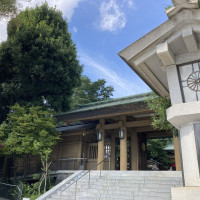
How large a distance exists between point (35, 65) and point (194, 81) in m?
11.8

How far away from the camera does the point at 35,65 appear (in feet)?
45.7

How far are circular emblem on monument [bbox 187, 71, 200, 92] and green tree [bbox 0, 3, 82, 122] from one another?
11.4 metres

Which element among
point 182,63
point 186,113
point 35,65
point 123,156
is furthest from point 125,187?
point 35,65

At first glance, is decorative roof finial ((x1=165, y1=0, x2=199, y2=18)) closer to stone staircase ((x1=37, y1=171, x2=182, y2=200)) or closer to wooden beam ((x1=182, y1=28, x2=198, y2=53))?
wooden beam ((x1=182, y1=28, x2=198, y2=53))

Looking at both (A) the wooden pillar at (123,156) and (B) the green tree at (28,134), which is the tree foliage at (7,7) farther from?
(A) the wooden pillar at (123,156)

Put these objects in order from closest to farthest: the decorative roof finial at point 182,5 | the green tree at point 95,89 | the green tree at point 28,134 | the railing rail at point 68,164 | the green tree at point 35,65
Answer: the decorative roof finial at point 182,5
the green tree at point 28,134
the railing rail at point 68,164
the green tree at point 35,65
the green tree at point 95,89

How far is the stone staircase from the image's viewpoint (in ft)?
23.6

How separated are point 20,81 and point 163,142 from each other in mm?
16591

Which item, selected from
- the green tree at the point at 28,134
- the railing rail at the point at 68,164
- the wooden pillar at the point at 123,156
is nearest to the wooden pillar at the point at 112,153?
the railing rail at the point at 68,164

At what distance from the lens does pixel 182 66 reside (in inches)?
190

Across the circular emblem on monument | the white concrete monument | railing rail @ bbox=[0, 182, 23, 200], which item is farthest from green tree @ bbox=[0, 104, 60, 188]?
the circular emblem on monument

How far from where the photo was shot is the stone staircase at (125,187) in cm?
720

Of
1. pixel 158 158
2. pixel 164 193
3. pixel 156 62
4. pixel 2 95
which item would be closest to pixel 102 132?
pixel 164 193

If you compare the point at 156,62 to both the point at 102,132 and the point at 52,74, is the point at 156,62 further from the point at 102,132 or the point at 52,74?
the point at 52,74
